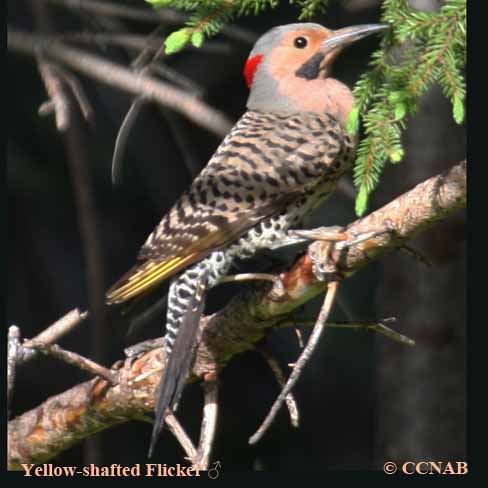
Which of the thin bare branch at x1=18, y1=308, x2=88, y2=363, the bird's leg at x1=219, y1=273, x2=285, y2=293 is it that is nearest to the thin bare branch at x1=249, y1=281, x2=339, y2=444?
the bird's leg at x1=219, y1=273, x2=285, y2=293

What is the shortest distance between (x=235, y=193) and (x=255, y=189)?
58mm

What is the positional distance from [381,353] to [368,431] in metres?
1.23

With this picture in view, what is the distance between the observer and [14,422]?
121 inches

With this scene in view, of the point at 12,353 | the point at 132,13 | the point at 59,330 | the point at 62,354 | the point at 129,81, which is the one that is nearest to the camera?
the point at 62,354

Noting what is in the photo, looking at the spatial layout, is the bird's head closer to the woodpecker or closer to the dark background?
the woodpecker

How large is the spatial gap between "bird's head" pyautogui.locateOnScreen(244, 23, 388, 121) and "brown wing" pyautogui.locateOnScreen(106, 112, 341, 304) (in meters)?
0.17

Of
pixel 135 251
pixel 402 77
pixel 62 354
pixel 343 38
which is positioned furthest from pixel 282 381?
pixel 135 251

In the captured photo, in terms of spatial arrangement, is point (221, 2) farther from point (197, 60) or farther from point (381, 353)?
point (197, 60)

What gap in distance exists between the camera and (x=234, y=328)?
2.65 meters

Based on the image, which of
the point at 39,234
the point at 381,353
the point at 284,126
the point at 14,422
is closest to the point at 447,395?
the point at 381,353

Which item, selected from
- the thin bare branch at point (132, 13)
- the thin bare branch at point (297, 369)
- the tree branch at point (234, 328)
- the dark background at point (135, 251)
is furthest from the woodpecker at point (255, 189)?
the dark background at point (135, 251)

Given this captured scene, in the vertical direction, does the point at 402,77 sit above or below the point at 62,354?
above

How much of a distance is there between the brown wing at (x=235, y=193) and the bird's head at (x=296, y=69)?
0.54 feet

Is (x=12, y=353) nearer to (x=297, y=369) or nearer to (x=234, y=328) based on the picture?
(x=234, y=328)
